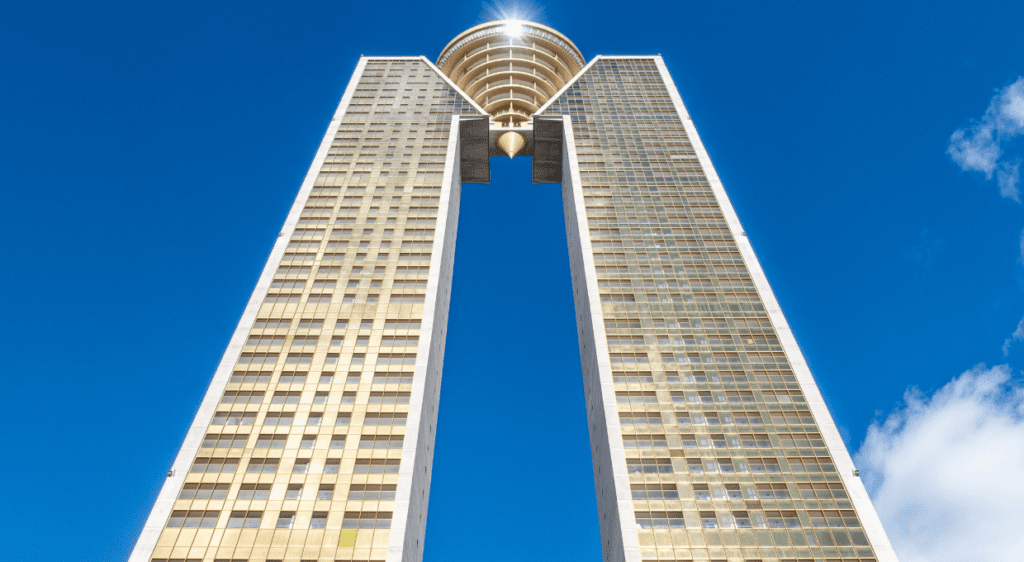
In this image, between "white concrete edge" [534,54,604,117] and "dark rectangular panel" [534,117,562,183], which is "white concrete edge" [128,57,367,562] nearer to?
"dark rectangular panel" [534,117,562,183]


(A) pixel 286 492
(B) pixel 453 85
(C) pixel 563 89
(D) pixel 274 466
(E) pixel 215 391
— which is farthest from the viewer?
(B) pixel 453 85

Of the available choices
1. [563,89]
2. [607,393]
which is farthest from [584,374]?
[563,89]

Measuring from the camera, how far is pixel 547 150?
10412 centimetres

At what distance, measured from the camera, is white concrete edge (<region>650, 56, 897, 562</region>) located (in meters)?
48.8

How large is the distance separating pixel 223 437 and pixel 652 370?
36282 millimetres

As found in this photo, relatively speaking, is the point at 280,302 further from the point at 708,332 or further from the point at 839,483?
the point at 839,483

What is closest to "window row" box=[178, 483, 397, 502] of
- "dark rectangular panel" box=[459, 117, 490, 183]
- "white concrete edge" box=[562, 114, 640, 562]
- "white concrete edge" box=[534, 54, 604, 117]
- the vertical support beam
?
"white concrete edge" box=[562, 114, 640, 562]

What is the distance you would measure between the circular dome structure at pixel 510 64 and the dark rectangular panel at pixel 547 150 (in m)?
10.5

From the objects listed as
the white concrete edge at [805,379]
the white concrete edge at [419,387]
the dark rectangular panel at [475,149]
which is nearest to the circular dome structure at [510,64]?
the dark rectangular panel at [475,149]

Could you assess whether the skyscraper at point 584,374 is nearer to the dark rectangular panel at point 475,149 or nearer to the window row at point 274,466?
the window row at point 274,466

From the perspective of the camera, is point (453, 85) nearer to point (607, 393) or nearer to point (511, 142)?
point (511, 142)

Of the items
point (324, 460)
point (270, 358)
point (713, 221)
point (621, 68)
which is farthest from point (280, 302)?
point (621, 68)

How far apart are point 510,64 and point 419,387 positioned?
239 ft

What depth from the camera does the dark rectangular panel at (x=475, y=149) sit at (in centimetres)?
10025
